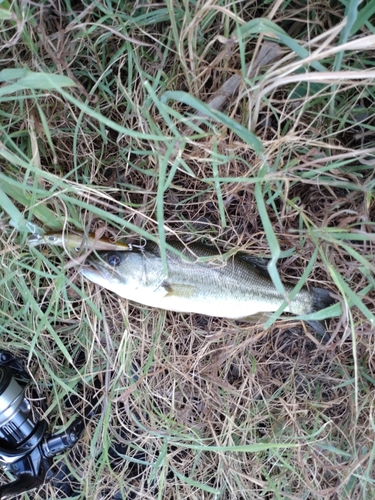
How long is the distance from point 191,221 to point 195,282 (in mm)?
267

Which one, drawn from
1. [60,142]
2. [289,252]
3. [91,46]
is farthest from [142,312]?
[91,46]

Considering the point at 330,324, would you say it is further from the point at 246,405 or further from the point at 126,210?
the point at 126,210

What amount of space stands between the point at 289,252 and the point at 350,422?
925 millimetres

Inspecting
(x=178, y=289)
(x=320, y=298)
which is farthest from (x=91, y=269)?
(x=320, y=298)

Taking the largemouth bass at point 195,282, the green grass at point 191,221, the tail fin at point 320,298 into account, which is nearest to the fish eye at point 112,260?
the largemouth bass at point 195,282

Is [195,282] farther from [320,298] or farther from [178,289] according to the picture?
[320,298]

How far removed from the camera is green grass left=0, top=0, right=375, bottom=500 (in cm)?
144

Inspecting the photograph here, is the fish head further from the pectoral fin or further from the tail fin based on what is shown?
the tail fin

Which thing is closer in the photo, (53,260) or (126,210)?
(126,210)

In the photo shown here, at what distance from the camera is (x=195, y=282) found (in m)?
1.62

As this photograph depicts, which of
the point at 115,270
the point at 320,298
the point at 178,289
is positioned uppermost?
the point at 115,270

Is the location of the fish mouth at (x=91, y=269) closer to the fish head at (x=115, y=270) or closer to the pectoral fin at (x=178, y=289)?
the fish head at (x=115, y=270)

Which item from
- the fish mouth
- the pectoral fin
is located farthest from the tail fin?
the fish mouth

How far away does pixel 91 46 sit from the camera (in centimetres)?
153
